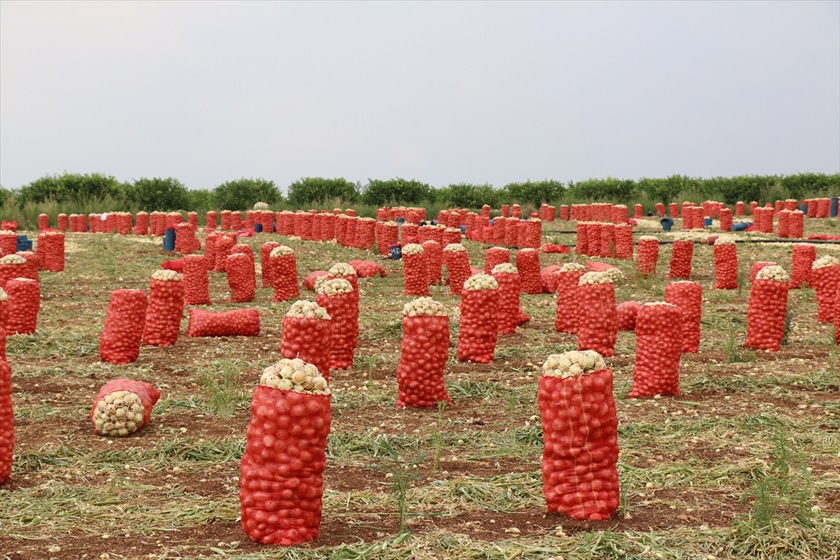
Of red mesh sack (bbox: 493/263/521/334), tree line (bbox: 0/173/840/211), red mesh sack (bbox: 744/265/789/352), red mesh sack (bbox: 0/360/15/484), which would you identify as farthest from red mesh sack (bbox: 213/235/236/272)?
tree line (bbox: 0/173/840/211)

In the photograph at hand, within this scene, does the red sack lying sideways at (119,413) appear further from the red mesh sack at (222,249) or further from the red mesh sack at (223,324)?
the red mesh sack at (222,249)

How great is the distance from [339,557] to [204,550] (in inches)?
30.1

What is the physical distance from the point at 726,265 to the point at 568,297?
5463 mm

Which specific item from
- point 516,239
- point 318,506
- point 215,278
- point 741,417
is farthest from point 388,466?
point 516,239

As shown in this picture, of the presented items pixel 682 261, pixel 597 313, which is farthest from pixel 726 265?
pixel 597 313

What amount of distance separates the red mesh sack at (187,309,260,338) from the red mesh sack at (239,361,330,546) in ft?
25.6

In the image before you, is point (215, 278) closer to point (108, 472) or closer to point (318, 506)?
point (108, 472)

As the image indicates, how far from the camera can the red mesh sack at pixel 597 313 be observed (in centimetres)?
1145

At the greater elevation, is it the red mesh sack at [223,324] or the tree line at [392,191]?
the tree line at [392,191]

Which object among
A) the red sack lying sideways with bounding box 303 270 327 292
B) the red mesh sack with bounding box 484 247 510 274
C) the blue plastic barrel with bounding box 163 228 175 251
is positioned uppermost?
the red mesh sack with bounding box 484 247 510 274

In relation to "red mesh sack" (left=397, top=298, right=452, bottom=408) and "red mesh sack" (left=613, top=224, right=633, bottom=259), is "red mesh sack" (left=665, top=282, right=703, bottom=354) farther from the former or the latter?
"red mesh sack" (left=613, top=224, right=633, bottom=259)

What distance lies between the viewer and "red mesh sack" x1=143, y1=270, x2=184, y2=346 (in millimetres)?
12492

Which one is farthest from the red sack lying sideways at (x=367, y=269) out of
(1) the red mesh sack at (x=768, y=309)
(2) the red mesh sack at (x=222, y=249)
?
(1) the red mesh sack at (x=768, y=309)

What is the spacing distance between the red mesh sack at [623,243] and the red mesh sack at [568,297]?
9353mm
